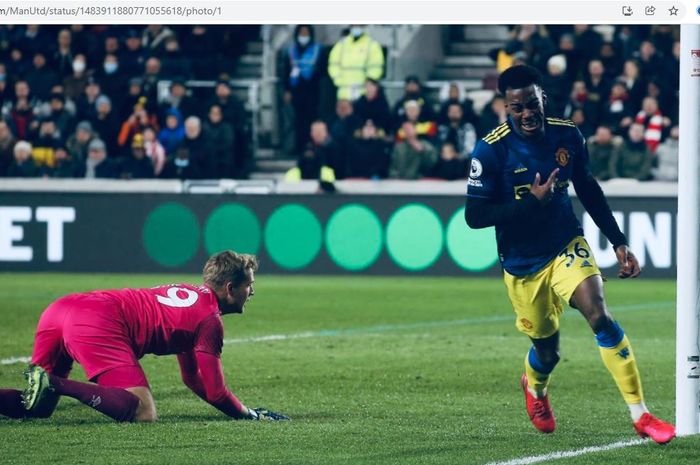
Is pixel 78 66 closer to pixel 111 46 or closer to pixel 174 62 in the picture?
pixel 111 46

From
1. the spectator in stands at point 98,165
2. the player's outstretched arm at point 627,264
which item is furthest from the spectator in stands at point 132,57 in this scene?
the player's outstretched arm at point 627,264

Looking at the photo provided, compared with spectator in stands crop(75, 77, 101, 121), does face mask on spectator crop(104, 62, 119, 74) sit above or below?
above

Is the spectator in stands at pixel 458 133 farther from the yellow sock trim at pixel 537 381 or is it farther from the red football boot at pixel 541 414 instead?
the red football boot at pixel 541 414

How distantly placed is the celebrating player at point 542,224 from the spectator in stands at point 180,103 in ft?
48.6

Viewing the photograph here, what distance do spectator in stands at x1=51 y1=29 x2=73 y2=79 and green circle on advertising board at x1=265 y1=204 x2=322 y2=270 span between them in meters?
6.33

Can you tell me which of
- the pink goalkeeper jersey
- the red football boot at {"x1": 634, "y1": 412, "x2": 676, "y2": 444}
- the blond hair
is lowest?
the red football boot at {"x1": 634, "y1": 412, "x2": 676, "y2": 444}

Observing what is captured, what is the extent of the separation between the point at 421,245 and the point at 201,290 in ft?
36.7

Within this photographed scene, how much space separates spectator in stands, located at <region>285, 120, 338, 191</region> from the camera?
826 inches

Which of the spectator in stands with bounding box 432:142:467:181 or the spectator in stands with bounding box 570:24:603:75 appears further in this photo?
the spectator in stands with bounding box 570:24:603:75

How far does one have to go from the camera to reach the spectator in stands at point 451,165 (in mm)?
20172

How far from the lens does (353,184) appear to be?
19875 mm

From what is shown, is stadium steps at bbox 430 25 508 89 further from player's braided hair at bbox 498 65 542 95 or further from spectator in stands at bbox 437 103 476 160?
player's braided hair at bbox 498 65 542 95

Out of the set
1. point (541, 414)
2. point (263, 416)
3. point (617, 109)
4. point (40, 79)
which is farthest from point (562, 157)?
point (40, 79)

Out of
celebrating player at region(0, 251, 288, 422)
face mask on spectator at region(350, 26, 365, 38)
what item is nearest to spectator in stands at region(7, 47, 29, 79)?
face mask on spectator at region(350, 26, 365, 38)
